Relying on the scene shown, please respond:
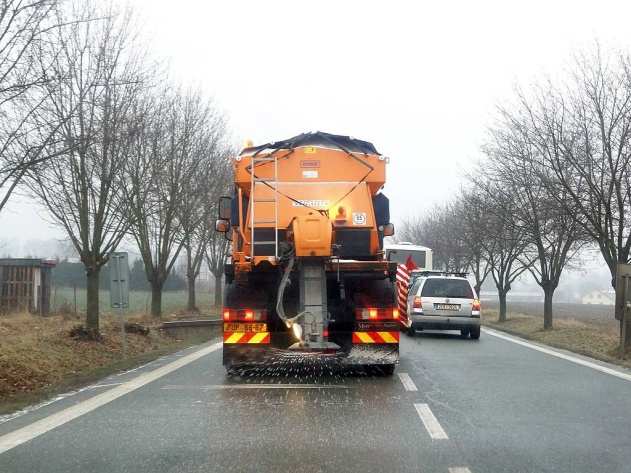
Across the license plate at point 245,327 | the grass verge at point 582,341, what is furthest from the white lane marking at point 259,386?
the grass verge at point 582,341

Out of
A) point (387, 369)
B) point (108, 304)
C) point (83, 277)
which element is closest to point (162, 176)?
point (387, 369)

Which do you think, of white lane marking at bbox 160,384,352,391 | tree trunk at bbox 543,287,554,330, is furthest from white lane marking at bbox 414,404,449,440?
tree trunk at bbox 543,287,554,330

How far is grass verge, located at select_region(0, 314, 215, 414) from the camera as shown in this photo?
9.80 m

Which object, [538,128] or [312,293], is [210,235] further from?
[312,293]

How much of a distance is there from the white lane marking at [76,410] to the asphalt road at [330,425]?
0.02 m

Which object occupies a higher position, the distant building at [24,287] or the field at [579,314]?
the distant building at [24,287]

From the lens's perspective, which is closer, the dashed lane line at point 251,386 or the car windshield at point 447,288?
the dashed lane line at point 251,386

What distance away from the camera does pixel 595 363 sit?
44.3 feet

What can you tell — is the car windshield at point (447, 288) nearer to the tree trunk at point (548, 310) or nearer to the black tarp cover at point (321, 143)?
the tree trunk at point (548, 310)

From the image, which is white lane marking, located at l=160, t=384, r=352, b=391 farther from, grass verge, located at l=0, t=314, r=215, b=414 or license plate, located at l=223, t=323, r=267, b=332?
grass verge, located at l=0, t=314, r=215, b=414

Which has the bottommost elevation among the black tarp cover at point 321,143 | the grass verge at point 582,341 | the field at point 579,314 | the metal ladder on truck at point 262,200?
the field at point 579,314

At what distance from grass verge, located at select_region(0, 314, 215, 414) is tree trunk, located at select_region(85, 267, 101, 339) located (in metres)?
0.34

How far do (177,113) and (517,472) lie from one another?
19298 mm

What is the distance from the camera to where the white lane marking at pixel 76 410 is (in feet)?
21.2
